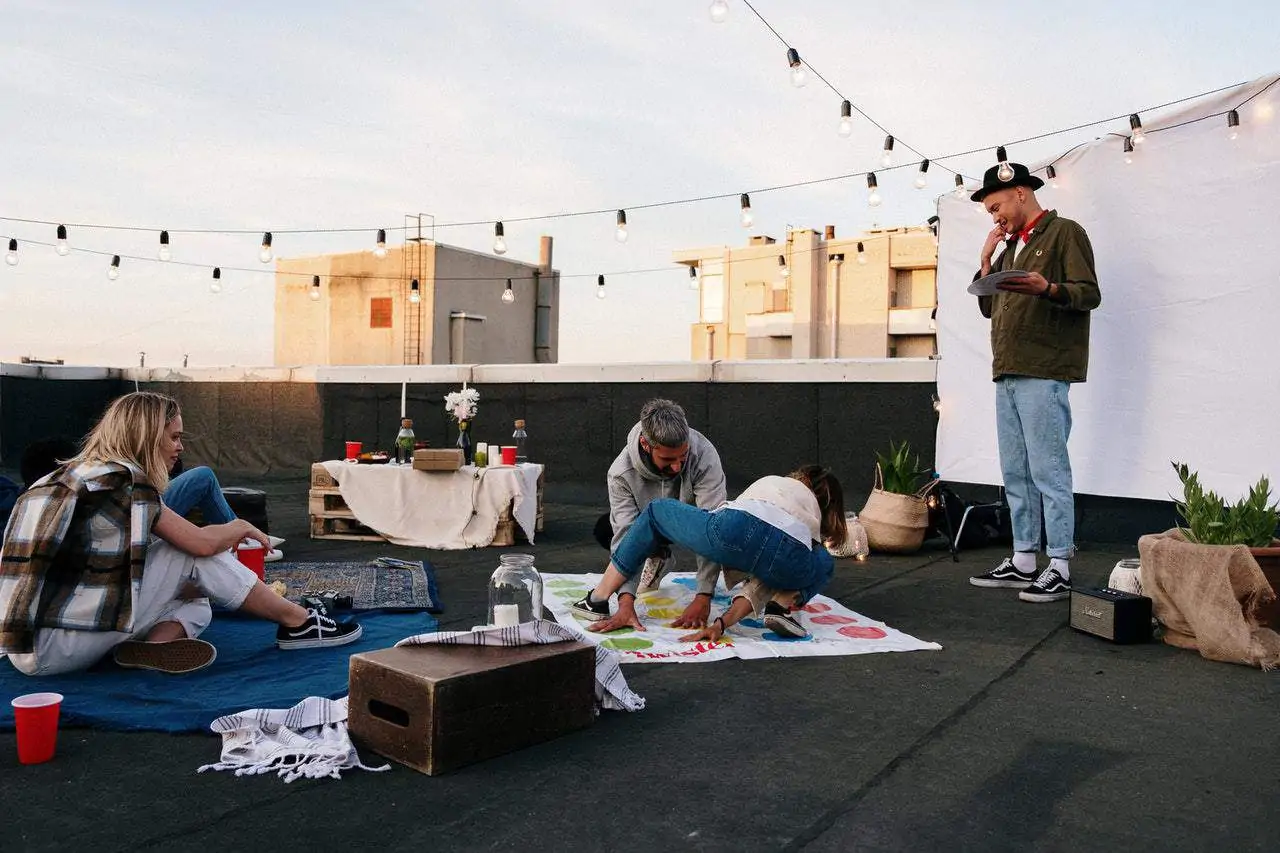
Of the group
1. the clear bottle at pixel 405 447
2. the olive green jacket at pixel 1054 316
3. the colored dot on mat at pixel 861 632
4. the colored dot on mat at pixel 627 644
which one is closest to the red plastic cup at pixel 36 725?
the colored dot on mat at pixel 627 644

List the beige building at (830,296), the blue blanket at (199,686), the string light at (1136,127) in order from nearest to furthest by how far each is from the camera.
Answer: the blue blanket at (199,686), the string light at (1136,127), the beige building at (830,296)

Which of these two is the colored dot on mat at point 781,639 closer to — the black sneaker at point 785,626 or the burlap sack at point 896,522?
the black sneaker at point 785,626

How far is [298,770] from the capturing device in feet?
6.61

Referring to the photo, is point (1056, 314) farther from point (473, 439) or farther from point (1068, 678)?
point (473, 439)

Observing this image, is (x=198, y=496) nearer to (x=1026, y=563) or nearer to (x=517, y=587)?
(x=517, y=587)

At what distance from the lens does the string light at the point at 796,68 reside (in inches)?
223

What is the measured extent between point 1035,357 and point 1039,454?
1.53 ft

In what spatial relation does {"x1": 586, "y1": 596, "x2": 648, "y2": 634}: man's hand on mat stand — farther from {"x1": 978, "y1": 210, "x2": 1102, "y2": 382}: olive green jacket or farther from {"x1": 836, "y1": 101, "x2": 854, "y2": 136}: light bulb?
{"x1": 836, "y1": 101, "x2": 854, "y2": 136}: light bulb

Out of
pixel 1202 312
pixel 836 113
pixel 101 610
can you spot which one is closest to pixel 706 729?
pixel 101 610

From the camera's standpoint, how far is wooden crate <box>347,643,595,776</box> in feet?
6.61

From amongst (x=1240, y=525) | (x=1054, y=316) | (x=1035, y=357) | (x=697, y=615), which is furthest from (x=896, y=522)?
(x=697, y=615)

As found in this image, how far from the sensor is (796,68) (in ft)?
18.7

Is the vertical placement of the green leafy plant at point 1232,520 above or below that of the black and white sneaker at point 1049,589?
above

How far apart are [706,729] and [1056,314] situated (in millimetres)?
2941
